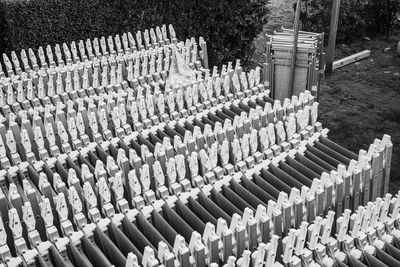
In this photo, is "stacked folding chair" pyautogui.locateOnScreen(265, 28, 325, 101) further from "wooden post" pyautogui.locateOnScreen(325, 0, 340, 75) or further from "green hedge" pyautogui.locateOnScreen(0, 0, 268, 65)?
"green hedge" pyautogui.locateOnScreen(0, 0, 268, 65)

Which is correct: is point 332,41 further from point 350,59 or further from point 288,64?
point 288,64

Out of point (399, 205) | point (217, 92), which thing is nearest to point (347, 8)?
point (217, 92)

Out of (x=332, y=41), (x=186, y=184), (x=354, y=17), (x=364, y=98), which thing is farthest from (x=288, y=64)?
(x=354, y=17)

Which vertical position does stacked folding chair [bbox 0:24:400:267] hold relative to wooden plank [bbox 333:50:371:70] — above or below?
above

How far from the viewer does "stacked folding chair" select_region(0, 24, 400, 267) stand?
12.2 feet

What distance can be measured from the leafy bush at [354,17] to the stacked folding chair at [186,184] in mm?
7552

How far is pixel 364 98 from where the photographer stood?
10.1 m

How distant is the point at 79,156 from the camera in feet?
16.3

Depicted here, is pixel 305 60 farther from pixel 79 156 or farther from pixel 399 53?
pixel 399 53

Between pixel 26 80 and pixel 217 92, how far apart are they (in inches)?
95.7

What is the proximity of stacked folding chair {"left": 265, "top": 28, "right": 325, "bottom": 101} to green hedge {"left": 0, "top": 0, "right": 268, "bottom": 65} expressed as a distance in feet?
12.0

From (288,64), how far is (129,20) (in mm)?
4510

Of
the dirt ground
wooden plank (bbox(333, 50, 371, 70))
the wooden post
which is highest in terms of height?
the wooden post

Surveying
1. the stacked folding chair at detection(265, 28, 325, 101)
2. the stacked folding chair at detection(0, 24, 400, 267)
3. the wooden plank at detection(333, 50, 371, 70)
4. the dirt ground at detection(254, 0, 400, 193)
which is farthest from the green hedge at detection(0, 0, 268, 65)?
the stacked folding chair at detection(265, 28, 325, 101)
